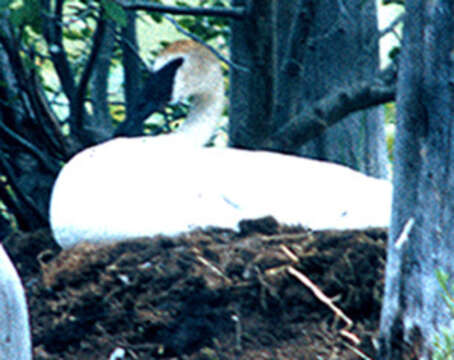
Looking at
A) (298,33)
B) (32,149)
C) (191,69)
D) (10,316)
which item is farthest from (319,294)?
(32,149)

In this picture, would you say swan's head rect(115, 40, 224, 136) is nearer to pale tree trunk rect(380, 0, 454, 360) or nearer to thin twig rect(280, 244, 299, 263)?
thin twig rect(280, 244, 299, 263)

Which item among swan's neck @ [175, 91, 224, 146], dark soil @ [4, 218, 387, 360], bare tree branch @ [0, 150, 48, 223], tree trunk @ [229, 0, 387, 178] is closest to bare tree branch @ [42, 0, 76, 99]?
bare tree branch @ [0, 150, 48, 223]

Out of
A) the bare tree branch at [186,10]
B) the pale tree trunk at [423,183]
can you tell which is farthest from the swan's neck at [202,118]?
the pale tree trunk at [423,183]

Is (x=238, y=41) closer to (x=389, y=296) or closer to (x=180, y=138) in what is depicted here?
(x=180, y=138)

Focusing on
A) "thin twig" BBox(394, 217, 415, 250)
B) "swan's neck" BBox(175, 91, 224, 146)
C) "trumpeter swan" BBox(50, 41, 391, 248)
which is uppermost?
"swan's neck" BBox(175, 91, 224, 146)

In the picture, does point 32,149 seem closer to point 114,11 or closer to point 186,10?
point 186,10

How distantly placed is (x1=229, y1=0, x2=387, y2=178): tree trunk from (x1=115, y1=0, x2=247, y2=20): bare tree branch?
0.56ft

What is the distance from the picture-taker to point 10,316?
1.84 metres

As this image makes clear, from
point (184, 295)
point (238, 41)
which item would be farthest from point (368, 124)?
point (184, 295)

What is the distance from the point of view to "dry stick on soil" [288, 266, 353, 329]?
2.62 meters

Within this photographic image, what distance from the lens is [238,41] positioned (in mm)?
4949

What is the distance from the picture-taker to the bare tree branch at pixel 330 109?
15.2 feet

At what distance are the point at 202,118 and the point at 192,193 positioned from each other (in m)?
1.30

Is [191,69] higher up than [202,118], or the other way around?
[191,69]
